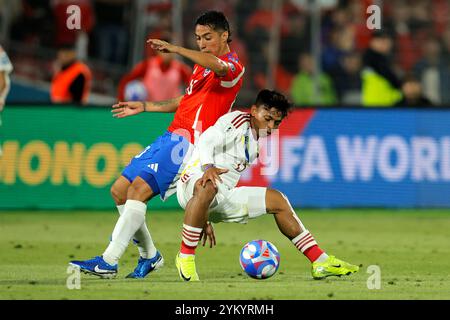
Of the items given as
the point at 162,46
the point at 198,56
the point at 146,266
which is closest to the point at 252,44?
the point at 146,266

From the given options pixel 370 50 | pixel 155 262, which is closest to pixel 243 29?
pixel 370 50

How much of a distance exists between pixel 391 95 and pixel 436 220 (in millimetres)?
3298

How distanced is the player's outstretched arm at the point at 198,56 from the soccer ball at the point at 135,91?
335 inches

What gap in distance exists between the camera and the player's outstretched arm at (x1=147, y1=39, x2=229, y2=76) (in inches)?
320

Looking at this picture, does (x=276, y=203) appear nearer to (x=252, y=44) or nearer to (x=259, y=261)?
(x=259, y=261)

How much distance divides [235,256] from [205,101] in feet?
7.60

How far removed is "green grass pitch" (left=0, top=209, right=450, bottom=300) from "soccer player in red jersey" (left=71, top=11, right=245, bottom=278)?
22 cm

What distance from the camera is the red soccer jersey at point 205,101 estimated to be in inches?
356

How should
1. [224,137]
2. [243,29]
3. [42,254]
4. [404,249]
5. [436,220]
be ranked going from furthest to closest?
[243,29]
[436,220]
[404,249]
[42,254]
[224,137]

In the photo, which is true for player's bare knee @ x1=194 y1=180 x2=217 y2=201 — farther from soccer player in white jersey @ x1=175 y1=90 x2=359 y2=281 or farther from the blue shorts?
the blue shorts

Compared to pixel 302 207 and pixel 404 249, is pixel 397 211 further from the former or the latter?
pixel 404 249

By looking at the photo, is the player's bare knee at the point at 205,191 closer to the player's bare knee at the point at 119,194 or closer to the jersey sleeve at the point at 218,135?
the jersey sleeve at the point at 218,135

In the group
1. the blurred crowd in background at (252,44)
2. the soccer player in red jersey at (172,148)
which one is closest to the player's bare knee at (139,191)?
the soccer player in red jersey at (172,148)

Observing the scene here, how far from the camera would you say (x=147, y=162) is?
29.4 feet
